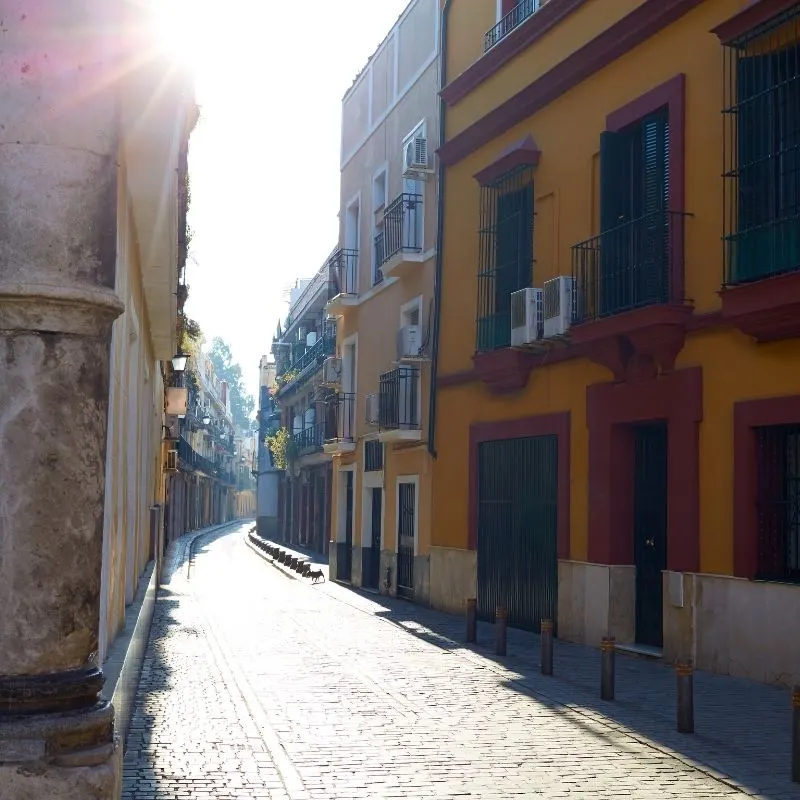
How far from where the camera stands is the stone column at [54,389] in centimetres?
364

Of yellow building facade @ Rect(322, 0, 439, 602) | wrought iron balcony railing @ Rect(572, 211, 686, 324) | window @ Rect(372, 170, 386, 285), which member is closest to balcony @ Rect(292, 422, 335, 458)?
yellow building facade @ Rect(322, 0, 439, 602)

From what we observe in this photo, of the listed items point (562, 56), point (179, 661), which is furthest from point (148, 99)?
point (562, 56)

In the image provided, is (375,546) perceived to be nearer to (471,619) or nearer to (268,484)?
(471,619)

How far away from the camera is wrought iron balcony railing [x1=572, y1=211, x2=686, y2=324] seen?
42.3 feet

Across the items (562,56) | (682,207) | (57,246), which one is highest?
→ (562,56)

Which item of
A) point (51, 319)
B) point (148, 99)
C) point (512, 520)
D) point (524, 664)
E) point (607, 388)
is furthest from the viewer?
point (512, 520)

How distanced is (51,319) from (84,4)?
1.05m

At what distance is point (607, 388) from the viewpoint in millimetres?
14266

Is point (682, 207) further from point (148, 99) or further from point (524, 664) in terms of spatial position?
point (148, 99)

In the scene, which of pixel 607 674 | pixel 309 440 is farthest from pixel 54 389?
pixel 309 440

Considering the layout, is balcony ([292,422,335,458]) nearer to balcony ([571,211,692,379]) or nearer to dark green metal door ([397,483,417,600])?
dark green metal door ([397,483,417,600])

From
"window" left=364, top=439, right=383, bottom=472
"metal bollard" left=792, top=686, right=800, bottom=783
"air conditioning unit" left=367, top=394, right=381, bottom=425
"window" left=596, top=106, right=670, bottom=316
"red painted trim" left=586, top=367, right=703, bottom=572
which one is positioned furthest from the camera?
"window" left=364, top=439, right=383, bottom=472

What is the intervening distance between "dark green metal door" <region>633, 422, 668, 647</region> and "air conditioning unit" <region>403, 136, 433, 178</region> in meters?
8.40

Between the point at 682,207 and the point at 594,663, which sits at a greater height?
the point at 682,207
